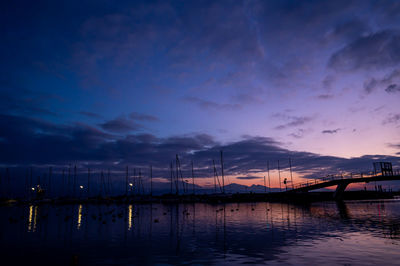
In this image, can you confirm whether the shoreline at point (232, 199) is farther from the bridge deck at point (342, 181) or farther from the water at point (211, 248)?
the water at point (211, 248)

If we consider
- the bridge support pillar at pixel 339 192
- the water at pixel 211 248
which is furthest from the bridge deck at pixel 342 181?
the water at pixel 211 248

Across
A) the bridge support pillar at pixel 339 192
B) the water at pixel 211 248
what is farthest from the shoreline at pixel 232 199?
the water at pixel 211 248

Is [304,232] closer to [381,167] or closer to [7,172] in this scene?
[381,167]

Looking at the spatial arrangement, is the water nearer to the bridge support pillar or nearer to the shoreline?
the bridge support pillar

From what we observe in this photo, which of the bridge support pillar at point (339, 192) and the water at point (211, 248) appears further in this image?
the bridge support pillar at point (339, 192)

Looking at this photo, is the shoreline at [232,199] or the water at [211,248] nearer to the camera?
the water at [211,248]

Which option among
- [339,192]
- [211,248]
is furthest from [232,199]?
[211,248]

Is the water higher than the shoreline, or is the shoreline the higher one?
the water

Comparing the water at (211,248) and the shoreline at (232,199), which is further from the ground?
the water at (211,248)

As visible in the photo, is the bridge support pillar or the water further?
the bridge support pillar

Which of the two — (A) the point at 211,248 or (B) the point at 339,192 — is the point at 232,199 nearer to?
(B) the point at 339,192

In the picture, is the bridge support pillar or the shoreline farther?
the shoreline

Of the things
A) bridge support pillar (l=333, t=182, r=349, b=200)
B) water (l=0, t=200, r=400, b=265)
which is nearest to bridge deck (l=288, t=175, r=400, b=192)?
bridge support pillar (l=333, t=182, r=349, b=200)

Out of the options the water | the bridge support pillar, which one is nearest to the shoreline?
the bridge support pillar
